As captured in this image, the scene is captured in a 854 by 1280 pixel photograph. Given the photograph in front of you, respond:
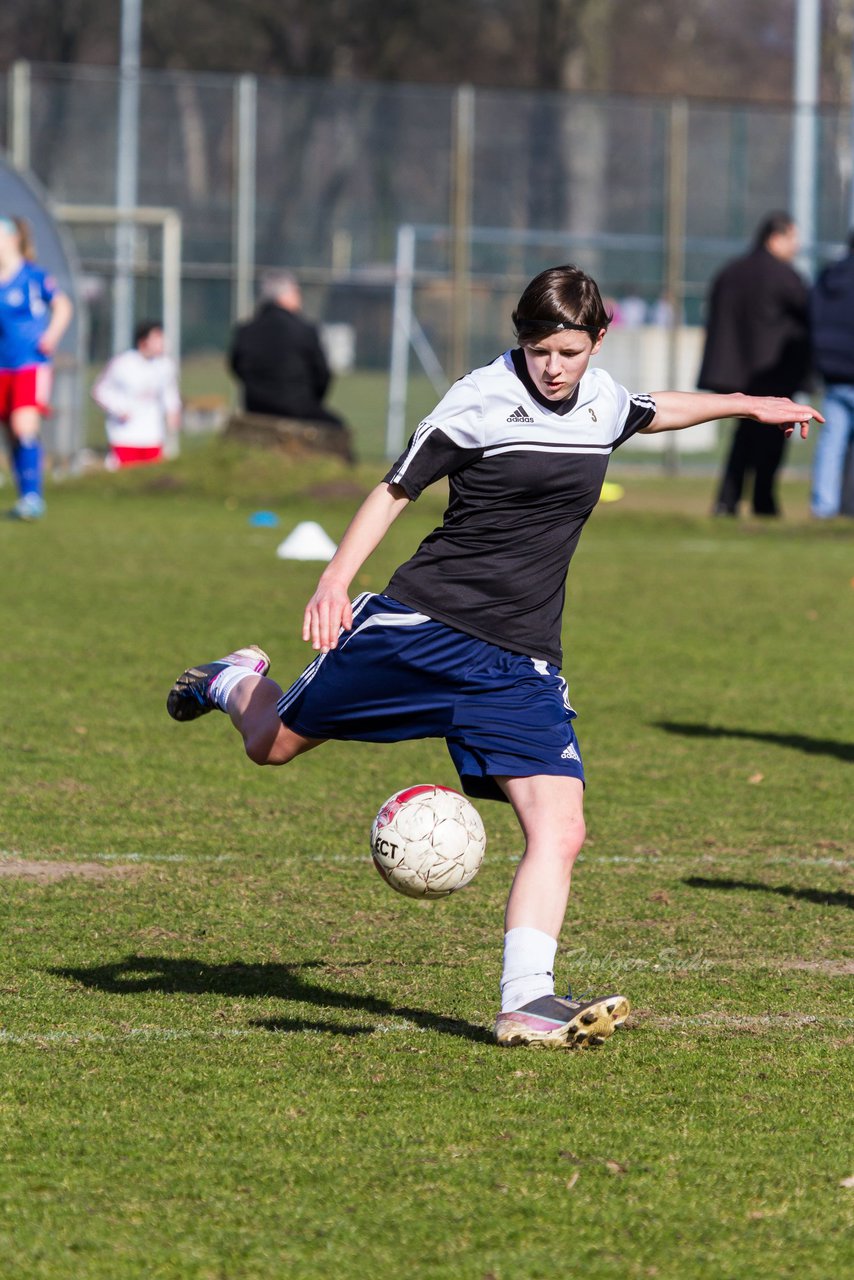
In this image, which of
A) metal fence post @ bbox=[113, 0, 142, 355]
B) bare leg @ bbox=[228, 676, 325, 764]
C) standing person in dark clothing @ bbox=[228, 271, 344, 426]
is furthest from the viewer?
metal fence post @ bbox=[113, 0, 142, 355]

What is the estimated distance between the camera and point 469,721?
480cm

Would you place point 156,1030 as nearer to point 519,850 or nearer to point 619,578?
point 519,850

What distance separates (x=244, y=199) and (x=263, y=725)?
764 inches

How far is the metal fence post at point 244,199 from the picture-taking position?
77.9ft

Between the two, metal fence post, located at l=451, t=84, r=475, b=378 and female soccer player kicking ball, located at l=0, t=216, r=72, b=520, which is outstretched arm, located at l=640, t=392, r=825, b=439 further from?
metal fence post, located at l=451, t=84, r=475, b=378

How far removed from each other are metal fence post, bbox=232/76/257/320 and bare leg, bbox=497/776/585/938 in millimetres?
19746

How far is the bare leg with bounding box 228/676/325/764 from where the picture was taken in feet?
17.3

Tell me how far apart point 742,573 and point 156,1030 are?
10583 mm

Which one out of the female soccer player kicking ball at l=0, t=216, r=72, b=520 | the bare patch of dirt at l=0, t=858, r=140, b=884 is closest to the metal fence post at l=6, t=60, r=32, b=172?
the female soccer player kicking ball at l=0, t=216, r=72, b=520

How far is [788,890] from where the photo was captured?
6250mm

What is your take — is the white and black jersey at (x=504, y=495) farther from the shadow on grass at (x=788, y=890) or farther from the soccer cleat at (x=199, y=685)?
the shadow on grass at (x=788, y=890)

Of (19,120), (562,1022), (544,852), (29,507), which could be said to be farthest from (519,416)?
(19,120)

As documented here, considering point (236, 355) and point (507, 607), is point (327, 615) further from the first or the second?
point (236, 355)

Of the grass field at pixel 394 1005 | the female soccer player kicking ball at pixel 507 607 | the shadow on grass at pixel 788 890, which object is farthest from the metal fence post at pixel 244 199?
the female soccer player kicking ball at pixel 507 607
